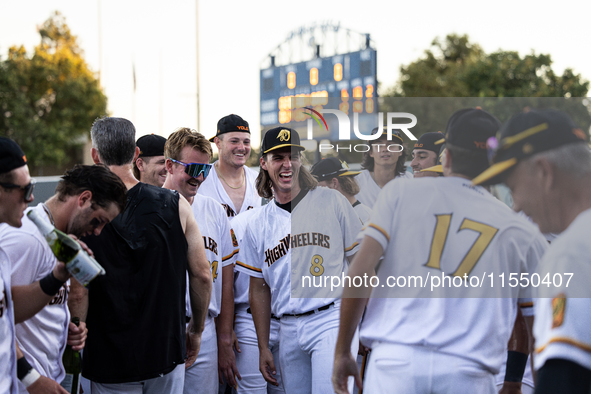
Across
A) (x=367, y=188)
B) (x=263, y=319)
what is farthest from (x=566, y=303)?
(x=263, y=319)

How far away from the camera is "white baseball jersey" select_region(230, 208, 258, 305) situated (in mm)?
4062

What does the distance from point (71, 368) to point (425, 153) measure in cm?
250

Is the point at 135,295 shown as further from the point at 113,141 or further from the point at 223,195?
the point at 223,195

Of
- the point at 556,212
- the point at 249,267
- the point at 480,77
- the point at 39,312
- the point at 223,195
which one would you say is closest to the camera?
the point at 556,212

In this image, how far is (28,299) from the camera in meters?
2.42

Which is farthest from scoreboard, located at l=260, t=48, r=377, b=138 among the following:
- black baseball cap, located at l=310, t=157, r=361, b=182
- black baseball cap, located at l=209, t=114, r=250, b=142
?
black baseball cap, located at l=310, t=157, r=361, b=182

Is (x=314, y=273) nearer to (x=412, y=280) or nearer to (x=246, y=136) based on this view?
(x=412, y=280)

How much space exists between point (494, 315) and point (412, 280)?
1.30 feet

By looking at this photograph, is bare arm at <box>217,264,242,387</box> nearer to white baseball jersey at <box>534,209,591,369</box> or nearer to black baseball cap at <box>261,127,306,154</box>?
black baseball cap at <box>261,127,306,154</box>

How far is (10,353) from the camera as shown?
2311 mm

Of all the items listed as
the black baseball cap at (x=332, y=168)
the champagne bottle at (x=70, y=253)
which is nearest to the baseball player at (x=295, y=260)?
the black baseball cap at (x=332, y=168)

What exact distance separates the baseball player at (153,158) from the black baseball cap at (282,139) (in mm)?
961

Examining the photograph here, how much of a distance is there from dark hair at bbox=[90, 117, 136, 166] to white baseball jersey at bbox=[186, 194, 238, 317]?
2.94 ft

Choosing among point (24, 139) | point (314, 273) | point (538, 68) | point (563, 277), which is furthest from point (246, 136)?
point (24, 139)
